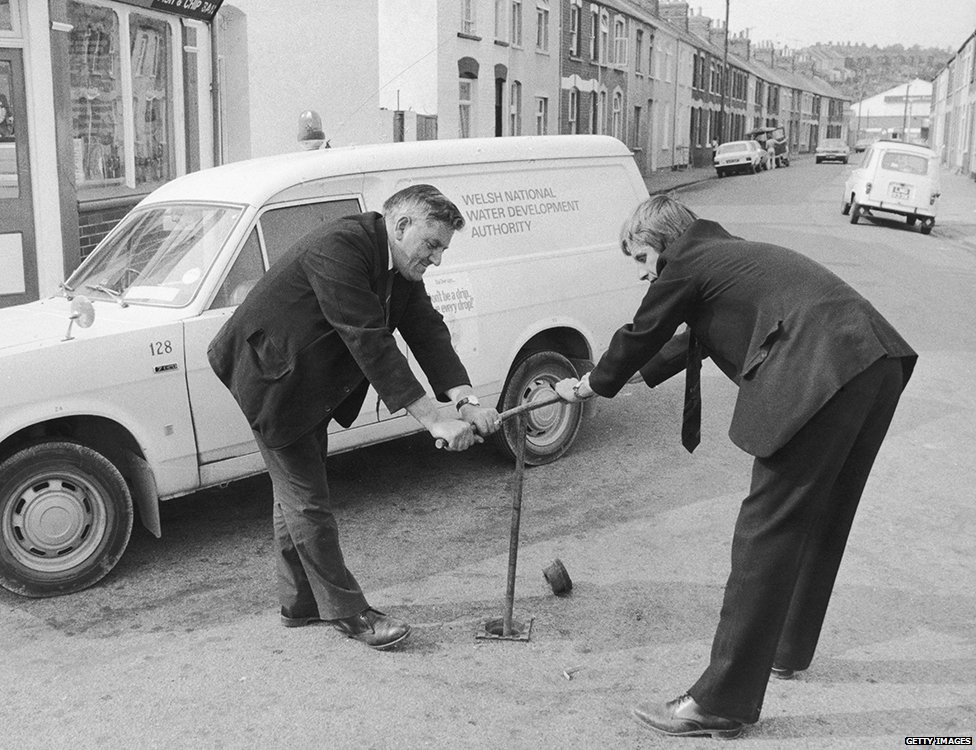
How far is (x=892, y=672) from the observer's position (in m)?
4.33

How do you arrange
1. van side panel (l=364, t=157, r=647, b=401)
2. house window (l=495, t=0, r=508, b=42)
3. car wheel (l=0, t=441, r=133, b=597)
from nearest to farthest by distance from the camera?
car wheel (l=0, t=441, r=133, b=597) → van side panel (l=364, t=157, r=647, b=401) → house window (l=495, t=0, r=508, b=42)

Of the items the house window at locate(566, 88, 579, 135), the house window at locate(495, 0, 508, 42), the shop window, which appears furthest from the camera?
the house window at locate(566, 88, 579, 135)

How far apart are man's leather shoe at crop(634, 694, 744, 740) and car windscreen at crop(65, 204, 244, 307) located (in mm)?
3002

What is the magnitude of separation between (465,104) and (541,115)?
654 centimetres

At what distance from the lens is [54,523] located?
498 cm

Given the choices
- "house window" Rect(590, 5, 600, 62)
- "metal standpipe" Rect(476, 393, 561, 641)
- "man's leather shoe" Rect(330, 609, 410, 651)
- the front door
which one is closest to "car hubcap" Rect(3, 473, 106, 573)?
"man's leather shoe" Rect(330, 609, 410, 651)

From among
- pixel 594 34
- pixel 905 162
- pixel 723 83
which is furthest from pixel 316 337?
pixel 723 83

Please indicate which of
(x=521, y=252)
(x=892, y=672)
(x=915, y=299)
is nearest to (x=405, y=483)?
(x=521, y=252)

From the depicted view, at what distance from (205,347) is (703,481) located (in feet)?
10.4

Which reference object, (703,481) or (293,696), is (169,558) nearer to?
(293,696)

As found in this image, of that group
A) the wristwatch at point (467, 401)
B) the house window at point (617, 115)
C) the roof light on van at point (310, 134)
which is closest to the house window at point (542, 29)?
the house window at point (617, 115)

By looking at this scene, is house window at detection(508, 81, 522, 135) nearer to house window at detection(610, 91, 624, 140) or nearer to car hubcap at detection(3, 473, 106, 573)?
house window at detection(610, 91, 624, 140)

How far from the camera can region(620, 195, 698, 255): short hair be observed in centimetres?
405

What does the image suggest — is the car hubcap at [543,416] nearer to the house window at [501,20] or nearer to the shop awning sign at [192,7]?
the shop awning sign at [192,7]
